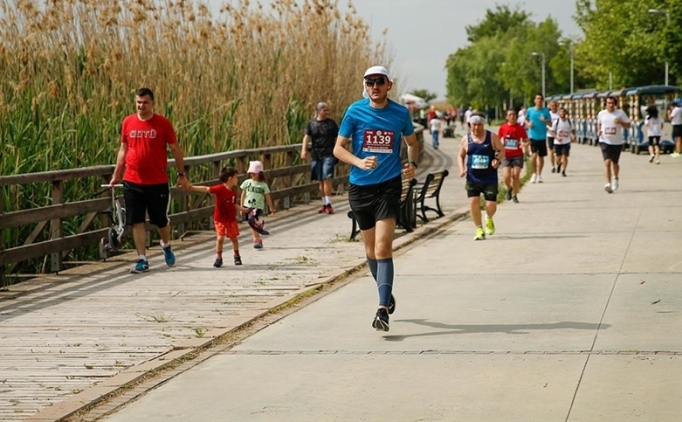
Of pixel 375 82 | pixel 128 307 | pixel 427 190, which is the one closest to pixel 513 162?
pixel 427 190

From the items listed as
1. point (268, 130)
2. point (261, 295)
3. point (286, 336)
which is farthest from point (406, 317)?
point (268, 130)

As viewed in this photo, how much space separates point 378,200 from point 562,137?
22.1 metres

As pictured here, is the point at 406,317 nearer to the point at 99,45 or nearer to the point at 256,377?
the point at 256,377

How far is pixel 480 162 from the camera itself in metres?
16.6

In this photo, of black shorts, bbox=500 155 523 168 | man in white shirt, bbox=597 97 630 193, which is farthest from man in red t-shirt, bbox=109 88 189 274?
man in white shirt, bbox=597 97 630 193

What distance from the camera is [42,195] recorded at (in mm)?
14406

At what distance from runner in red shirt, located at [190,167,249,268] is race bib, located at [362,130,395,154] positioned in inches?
169

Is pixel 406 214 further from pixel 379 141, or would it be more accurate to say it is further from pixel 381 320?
pixel 381 320

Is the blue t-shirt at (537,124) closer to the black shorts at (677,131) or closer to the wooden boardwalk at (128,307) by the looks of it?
the wooden boardwalk at (128,307)

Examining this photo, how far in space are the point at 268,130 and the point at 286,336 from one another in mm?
14169

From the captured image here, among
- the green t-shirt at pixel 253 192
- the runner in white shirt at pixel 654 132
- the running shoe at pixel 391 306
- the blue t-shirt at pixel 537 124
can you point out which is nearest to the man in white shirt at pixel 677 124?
the runner in white shirt at pixel 654 132

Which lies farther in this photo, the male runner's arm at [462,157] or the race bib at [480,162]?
the race bib at [480,162]

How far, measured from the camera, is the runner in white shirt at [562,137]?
3036 centimetres

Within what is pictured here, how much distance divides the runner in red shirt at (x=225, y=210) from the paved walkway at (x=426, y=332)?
357 mm
